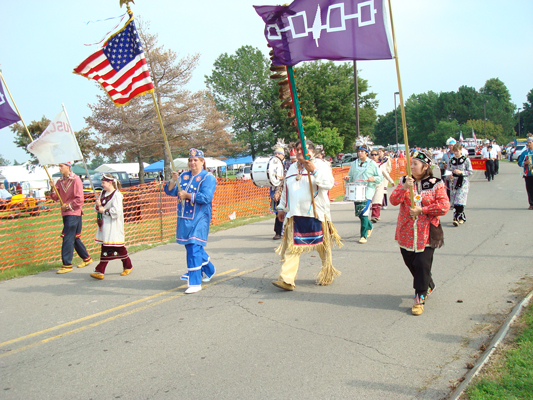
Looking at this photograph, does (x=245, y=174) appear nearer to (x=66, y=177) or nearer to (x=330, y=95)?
(x=330, y=95)

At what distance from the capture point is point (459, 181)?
10.3 m

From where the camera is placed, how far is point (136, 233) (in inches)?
408

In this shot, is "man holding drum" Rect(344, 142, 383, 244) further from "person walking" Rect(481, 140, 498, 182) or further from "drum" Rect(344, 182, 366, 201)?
"person walking" Rect(481, 140, 498, 182)

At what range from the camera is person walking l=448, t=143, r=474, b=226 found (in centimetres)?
1016

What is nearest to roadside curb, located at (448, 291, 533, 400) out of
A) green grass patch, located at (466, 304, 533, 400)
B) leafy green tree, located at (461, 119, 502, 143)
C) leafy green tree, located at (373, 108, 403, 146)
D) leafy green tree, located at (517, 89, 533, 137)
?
green grass patch, located at (466, 304, 533, 400)

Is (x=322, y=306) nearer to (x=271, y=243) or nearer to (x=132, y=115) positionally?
(x=271, y=243)

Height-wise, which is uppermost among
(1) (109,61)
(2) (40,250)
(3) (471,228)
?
(1) (109,61)

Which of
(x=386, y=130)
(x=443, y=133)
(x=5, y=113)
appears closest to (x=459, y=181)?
(x=5, y=113)

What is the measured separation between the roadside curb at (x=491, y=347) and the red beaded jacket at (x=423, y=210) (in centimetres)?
106

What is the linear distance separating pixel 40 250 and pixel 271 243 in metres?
4.64

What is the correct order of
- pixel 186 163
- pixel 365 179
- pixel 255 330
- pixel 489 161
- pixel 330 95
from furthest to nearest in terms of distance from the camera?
1. pixel 330 95
2. pixel 186 163
3. pixel 489 161
4. pixel 365 179
5. pixel 255 330

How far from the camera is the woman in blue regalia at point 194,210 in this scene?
5703 mm

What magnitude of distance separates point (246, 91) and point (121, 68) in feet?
172

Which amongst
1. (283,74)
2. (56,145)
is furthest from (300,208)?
(56,145)
